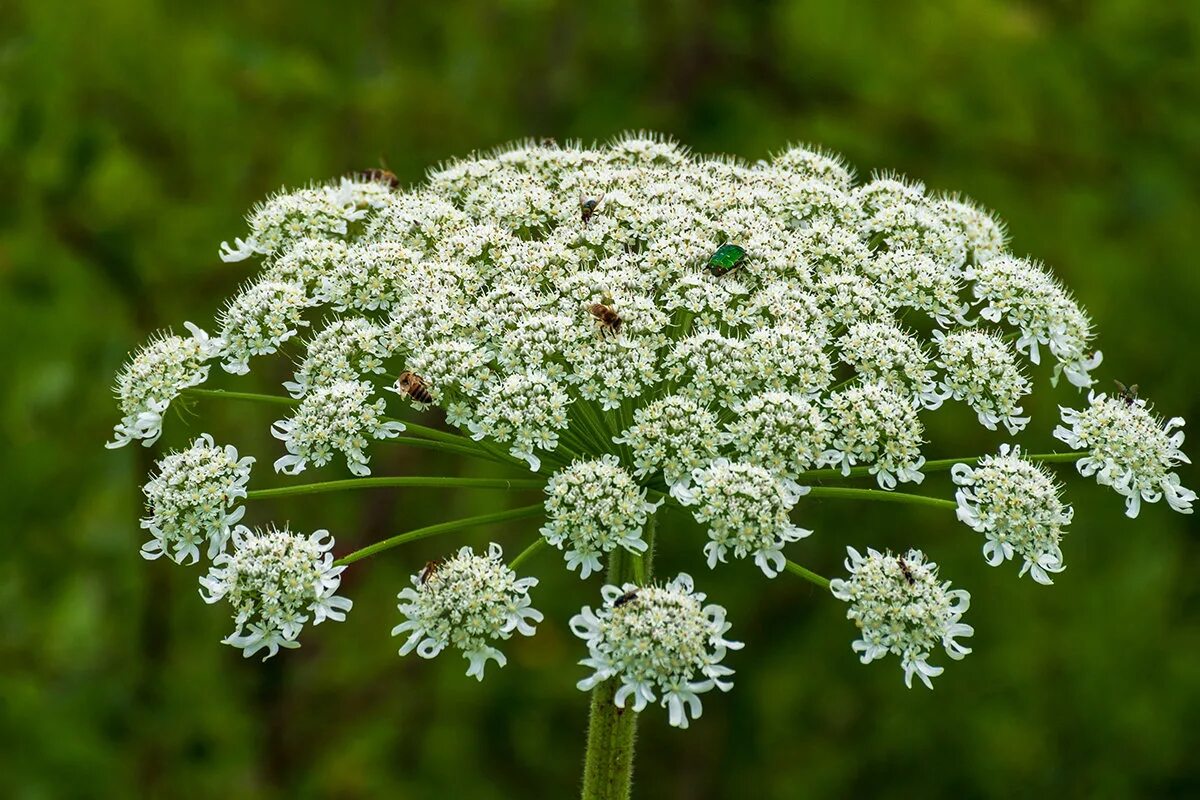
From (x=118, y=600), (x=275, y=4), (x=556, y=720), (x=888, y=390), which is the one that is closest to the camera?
(x=888, y=390)

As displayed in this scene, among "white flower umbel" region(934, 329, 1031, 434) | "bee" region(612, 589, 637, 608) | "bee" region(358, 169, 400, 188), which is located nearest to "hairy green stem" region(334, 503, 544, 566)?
"bee" region(612, 589, 637, 608)

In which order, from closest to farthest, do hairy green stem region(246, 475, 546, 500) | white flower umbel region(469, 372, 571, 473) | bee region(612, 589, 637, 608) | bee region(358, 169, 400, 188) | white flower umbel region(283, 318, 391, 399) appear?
bee region(612, 589, 637, 608)
hairy green stem region(246, 475, 546, 500)
white flower umbel region(469, 372, 571, 473)
white flower umbel region(283, 318, 391, 399)
bee region(358, 169, 400, 188)

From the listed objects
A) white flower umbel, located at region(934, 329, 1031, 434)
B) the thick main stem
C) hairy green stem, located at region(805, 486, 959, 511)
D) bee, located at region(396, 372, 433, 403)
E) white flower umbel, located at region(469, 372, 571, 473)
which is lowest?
the thick main stem

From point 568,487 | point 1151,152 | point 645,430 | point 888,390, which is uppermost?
point 1151,152

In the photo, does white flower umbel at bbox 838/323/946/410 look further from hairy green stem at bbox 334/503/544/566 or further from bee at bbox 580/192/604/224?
hairy green stem at bbox 334/503/544/566

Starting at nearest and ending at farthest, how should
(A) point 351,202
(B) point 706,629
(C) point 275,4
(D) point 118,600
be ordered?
(B) point 706,629
(A) point 351,202
(D) point 118,600
(C) point 275,4

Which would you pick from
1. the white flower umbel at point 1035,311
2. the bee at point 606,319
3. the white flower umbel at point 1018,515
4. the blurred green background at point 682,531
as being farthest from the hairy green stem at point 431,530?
the blurred green background at point 682,531

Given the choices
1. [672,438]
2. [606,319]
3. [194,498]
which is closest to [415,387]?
[606,319]

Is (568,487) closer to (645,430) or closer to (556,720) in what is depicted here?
(645,430)

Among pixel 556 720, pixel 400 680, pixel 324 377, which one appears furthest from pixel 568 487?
pixel 556 720
